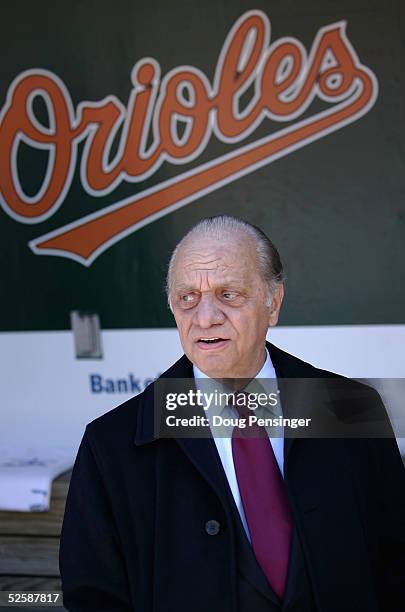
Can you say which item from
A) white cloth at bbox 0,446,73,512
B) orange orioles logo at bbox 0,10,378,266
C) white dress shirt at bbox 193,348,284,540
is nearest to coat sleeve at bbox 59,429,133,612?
white dress shirt at bbox 193,348,284,540

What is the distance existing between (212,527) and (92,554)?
0.78 ft

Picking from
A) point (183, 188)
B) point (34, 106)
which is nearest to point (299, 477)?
point (183, 188)

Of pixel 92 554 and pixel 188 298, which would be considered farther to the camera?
pixel 188 298

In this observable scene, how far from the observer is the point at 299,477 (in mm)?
1885

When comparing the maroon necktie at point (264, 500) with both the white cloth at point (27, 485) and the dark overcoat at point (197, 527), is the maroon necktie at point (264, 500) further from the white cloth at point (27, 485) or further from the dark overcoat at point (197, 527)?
the white cloth at point (27, 485)

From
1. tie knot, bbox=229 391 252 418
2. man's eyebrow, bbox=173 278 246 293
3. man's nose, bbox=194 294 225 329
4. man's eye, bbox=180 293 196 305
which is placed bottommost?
tie knot, bbox=229 391 252 418

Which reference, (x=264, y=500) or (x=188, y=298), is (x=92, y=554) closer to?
(x=264, y=500)

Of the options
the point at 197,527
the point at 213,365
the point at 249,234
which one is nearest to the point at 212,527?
the point at 197,527

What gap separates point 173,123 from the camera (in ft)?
10.1

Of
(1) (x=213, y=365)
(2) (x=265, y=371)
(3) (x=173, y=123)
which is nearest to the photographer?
(1) (x=213, y=365)

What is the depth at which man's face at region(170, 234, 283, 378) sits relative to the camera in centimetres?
190

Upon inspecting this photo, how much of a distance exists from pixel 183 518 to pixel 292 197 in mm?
1432

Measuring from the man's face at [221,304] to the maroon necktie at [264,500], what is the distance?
0.11m

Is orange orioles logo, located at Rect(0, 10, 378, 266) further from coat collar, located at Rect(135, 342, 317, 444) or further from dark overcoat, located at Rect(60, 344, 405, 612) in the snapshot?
dark overcoat, located at Rect(60, 344, 405, 612)
